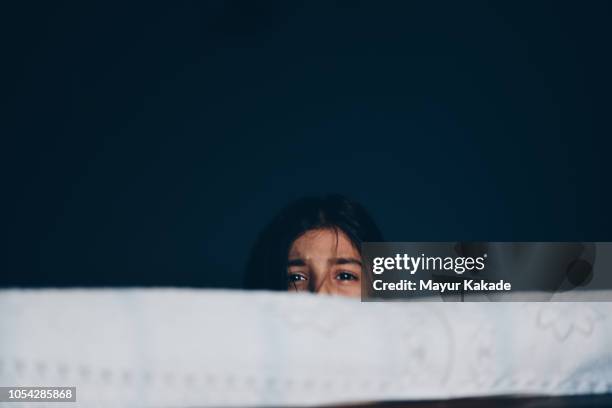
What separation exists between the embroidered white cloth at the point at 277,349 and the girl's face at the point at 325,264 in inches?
36.7

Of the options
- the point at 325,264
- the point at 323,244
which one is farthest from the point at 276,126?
the point at 325,264

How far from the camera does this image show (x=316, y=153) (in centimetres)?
199

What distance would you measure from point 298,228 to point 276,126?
48 cm

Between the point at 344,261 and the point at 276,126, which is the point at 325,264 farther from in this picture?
the point at 276,126

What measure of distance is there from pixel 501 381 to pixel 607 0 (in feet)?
7.18

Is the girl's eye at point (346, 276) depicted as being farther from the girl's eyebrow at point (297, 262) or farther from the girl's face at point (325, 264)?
the girl's eyebrow at point (297, 262)

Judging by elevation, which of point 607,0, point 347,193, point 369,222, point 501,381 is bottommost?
point 501,381

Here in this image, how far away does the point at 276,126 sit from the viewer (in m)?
1.97

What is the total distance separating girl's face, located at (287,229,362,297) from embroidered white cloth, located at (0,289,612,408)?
0.93 metres

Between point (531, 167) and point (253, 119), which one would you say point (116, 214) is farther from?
point (531, 167)

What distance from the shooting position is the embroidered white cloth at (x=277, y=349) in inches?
17.3

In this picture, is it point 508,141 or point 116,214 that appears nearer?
point 116,214

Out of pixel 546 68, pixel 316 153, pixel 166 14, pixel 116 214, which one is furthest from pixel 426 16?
pixel 116 214

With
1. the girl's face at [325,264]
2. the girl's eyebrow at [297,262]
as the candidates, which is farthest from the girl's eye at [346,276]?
the girl's eyebrow at [297,262]
